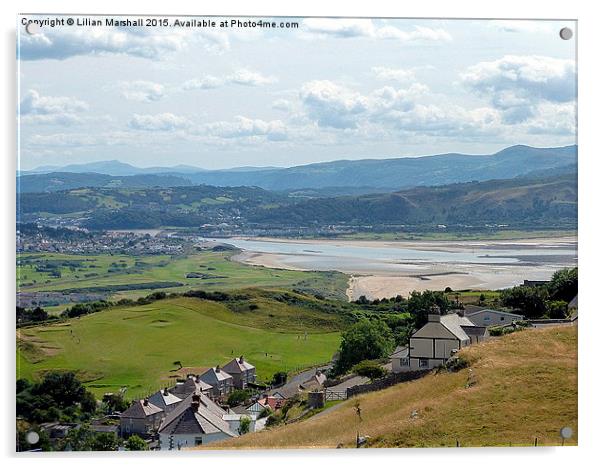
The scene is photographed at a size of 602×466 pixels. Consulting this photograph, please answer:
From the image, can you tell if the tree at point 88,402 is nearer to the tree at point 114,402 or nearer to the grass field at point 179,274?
the tree at point 114,402

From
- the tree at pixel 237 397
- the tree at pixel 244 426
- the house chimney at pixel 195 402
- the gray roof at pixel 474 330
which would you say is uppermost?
the gray roof at pixel 474 330

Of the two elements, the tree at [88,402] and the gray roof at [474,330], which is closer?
the tree at [88,402]

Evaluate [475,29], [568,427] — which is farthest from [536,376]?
[475,29]

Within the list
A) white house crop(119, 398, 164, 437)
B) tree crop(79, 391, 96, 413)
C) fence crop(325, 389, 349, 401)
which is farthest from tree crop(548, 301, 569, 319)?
tree crop(79, 391, 96, 413)

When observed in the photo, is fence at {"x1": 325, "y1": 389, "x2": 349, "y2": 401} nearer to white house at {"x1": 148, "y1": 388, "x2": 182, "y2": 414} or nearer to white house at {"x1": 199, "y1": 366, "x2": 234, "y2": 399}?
white house at {"x1": 148, "y1": 388, "x2": 182, "y2": 414}

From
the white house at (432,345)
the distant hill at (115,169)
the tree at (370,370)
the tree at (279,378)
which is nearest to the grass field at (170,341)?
the tree at (279,378)
